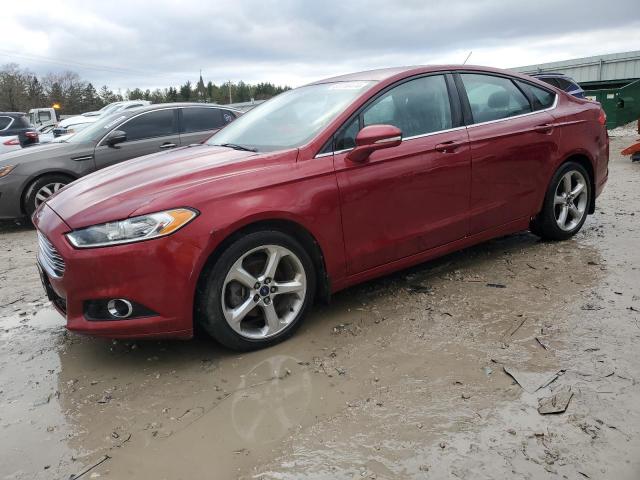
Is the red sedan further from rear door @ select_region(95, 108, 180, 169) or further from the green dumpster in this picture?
the green dumpster

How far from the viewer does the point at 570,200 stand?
4.73m

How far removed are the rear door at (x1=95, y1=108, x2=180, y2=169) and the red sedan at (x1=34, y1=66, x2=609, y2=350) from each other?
356cm

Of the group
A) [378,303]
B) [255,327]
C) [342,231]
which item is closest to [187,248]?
[255,327]

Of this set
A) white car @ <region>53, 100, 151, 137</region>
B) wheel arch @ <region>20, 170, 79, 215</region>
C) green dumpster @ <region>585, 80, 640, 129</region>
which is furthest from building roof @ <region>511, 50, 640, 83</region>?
wheel arch @ <region>20, 170, 79, 215</region>

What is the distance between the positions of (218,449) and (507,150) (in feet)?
10.1

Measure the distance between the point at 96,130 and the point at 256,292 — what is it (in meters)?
5.52

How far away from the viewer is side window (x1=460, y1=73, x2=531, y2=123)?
4027mm

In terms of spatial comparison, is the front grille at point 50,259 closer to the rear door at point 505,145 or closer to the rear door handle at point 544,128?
the rear door at point 505,145

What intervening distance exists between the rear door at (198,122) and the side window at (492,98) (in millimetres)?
4509

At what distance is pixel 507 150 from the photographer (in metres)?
4.05

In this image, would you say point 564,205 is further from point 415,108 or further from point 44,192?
point 44,192

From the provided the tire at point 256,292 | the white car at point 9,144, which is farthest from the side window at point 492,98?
the white car at point 9,144

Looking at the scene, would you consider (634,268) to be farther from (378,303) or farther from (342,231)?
(342,231)

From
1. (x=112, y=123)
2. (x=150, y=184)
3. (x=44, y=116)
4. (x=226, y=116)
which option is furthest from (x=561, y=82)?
(x=44, y=116)
